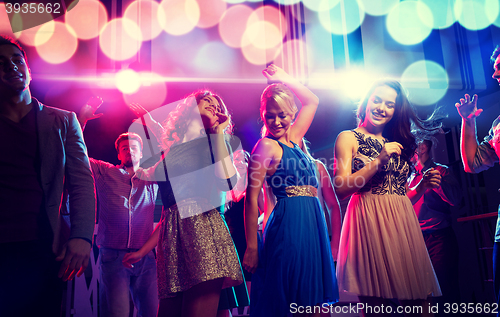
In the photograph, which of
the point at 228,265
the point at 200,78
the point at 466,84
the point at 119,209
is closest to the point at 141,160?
the point at 119,209

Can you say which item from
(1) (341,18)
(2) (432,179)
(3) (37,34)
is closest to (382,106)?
(2) (432,179)

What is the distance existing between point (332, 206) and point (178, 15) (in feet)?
11.7

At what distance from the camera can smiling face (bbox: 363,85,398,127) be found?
1.79m

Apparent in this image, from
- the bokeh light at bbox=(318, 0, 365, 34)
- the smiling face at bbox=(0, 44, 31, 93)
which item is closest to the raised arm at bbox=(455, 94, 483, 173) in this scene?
the smiling face at bbox=(0, 44, 31, 93)

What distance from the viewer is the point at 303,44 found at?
4227mm

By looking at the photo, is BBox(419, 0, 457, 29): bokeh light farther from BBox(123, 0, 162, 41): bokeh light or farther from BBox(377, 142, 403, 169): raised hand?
BBox(377, 142, 403, 169): raised hand

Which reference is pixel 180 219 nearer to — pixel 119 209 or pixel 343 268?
pixel 343 268

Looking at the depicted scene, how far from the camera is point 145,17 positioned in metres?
4.23

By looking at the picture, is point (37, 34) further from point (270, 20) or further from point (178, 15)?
point (270, 20)

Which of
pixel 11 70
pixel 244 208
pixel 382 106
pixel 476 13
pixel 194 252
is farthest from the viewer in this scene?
pixel 476 13

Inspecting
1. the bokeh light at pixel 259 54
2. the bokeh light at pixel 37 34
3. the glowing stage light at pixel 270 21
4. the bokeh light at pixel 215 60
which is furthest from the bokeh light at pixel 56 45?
the glowing stage light at pixel 270 21

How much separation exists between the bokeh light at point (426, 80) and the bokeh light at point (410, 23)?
425 mm

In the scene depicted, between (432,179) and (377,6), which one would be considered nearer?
(432,179)

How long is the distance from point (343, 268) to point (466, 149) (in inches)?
41.7
